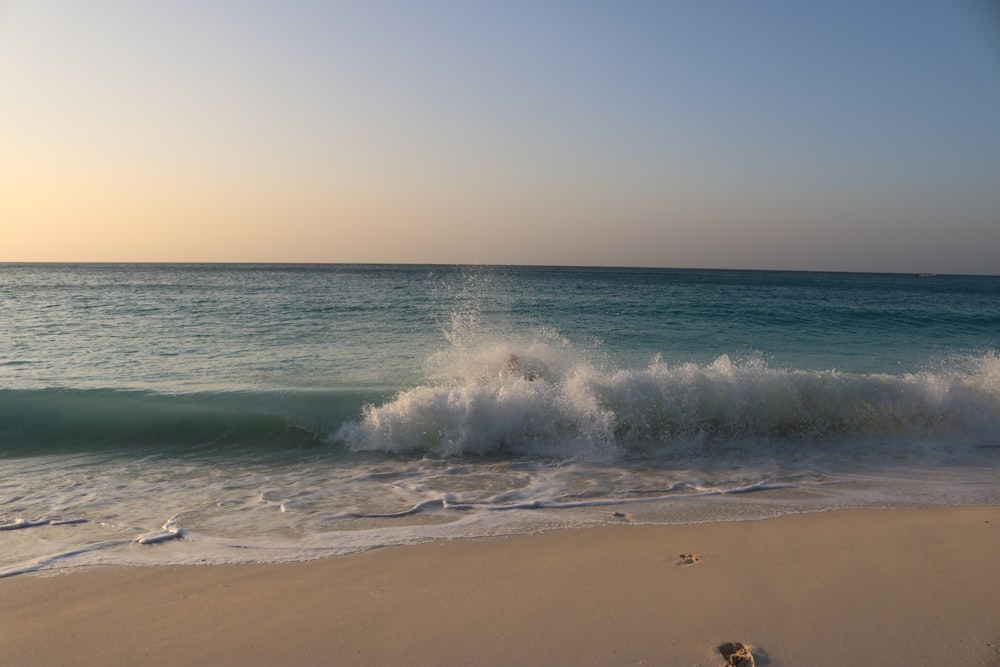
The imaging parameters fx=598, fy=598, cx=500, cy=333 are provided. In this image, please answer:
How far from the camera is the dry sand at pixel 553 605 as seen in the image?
302cm

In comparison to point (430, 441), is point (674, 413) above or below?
above

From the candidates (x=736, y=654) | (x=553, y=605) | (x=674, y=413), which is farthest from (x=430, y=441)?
(x=736, y=654)

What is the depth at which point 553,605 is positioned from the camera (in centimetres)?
348

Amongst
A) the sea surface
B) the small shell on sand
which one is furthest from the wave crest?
the small shell on sand

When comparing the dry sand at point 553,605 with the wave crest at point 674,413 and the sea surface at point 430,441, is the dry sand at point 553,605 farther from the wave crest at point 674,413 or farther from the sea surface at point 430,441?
the wave crest at point 674,413

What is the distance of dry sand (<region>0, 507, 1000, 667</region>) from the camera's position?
3.02m

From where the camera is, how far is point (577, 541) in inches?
178

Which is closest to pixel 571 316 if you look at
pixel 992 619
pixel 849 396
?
pixel 849 396

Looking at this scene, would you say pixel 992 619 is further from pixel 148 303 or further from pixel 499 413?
pixel 148 303

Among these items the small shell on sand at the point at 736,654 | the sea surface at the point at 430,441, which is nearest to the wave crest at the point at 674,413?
the sea surface at the point at 430,441

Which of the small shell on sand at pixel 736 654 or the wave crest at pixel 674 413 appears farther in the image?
the wave crest at pixel 674 413

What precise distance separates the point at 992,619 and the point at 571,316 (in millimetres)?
20791

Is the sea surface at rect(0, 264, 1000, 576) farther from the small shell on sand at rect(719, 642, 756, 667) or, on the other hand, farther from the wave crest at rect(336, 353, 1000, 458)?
the small shell on sand at rect(719, 642, 756, 667)

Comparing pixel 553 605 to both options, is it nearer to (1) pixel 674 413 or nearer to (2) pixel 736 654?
(2) pixel 736 654
